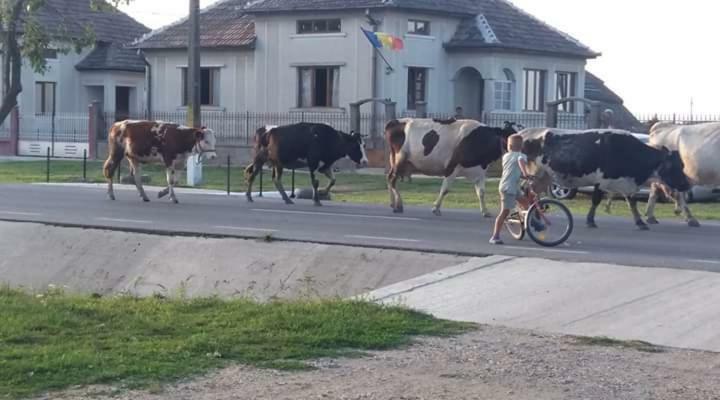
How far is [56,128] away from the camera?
5447 centimetres

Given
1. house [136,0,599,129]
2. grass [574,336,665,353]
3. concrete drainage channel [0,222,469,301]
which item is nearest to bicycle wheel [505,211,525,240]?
concrete drainage channel [0,222,469,301]

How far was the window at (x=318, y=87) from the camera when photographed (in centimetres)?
4869

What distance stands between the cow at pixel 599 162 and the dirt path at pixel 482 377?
10.3m

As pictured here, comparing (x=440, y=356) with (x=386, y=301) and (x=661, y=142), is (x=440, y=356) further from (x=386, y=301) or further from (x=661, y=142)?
(x=661, y=142)

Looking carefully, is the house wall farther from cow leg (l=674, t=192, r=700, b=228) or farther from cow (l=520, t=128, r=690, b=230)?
cow (l=520, t=128, r=690, b=230)

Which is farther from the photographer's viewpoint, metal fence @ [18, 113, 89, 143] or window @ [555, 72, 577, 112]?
metal fence @ [18, 113, 89, 143]

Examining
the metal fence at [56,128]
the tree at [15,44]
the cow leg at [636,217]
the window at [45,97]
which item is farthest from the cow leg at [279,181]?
the window at [45,97]

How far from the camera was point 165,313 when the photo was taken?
12.8 metres

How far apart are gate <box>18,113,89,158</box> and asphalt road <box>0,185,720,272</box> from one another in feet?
75.8

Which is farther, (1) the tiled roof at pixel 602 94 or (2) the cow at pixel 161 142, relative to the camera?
(1) the tiled roof at pixel 602 94

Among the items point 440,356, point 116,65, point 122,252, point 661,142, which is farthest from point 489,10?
point 440,356

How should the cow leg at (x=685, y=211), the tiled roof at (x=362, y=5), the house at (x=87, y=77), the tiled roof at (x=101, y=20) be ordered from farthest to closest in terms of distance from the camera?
the house at (x=87, y=77) → the tiled roof at (x=101, y=20) → the tiled roof at (x=362, y=5) → the cow leg at (x=685, y=211)

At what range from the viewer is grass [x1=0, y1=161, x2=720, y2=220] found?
28.0 meters

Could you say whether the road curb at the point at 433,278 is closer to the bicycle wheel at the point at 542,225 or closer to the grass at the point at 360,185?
the bicycle wheel at the point at 542,225
